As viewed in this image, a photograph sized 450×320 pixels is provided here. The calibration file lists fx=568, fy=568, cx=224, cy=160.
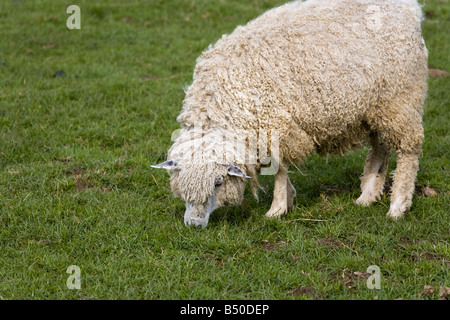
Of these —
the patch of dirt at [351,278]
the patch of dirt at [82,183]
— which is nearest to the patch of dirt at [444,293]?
the patch of dirt at [351,278]

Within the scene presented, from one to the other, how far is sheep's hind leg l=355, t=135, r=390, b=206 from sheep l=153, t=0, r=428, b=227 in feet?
1.03

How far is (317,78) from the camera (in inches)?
202

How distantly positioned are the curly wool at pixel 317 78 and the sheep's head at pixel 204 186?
9cm

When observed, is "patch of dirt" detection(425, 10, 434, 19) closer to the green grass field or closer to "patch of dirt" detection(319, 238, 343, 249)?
the green grass field

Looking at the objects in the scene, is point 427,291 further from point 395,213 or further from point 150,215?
point 150,215

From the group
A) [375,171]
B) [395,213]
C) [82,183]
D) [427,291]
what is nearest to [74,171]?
[82,183]

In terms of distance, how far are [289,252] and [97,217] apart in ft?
6.21

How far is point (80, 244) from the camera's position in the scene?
5.06 m

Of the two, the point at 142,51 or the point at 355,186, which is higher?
the point at 142,51

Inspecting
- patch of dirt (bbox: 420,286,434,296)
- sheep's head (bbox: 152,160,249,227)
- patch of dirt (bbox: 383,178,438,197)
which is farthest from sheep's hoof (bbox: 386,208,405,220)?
sheep's head (bbox: 152,160,249,227)

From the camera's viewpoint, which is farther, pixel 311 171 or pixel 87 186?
pixel 311 171

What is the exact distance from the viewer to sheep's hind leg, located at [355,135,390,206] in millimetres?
6020
